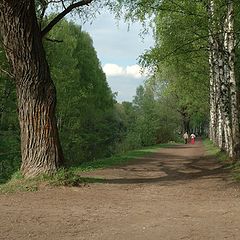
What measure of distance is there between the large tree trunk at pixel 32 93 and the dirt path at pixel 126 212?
136 centimetres

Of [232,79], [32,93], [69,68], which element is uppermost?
[69,68]

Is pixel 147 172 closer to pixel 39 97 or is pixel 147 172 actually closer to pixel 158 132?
pixel 39 97

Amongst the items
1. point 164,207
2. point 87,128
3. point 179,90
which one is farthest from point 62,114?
point 164,207

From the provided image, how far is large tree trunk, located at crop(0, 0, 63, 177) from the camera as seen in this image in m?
12.5

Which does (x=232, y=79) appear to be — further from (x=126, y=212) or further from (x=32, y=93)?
(x=126, y=212)

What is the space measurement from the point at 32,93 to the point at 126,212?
4.98 metres

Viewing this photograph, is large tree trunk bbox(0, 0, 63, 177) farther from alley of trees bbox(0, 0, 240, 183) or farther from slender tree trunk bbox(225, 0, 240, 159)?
slender tree trunk bbox(225, 0, 240, 159)

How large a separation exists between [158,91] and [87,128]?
1335cm

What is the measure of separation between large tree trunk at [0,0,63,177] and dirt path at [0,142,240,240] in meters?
1.36

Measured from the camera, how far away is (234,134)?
19672 mm

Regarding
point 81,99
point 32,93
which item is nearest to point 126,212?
point 32,93

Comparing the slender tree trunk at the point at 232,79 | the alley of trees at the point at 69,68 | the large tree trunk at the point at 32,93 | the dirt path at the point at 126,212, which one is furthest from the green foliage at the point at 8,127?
the dirt path at the point at 126,212

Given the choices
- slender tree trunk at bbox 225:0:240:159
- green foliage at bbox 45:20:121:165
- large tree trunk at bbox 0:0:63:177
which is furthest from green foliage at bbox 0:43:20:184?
large tree trunk at bbox 0:0:63:177

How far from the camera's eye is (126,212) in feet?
Result: 30.3
